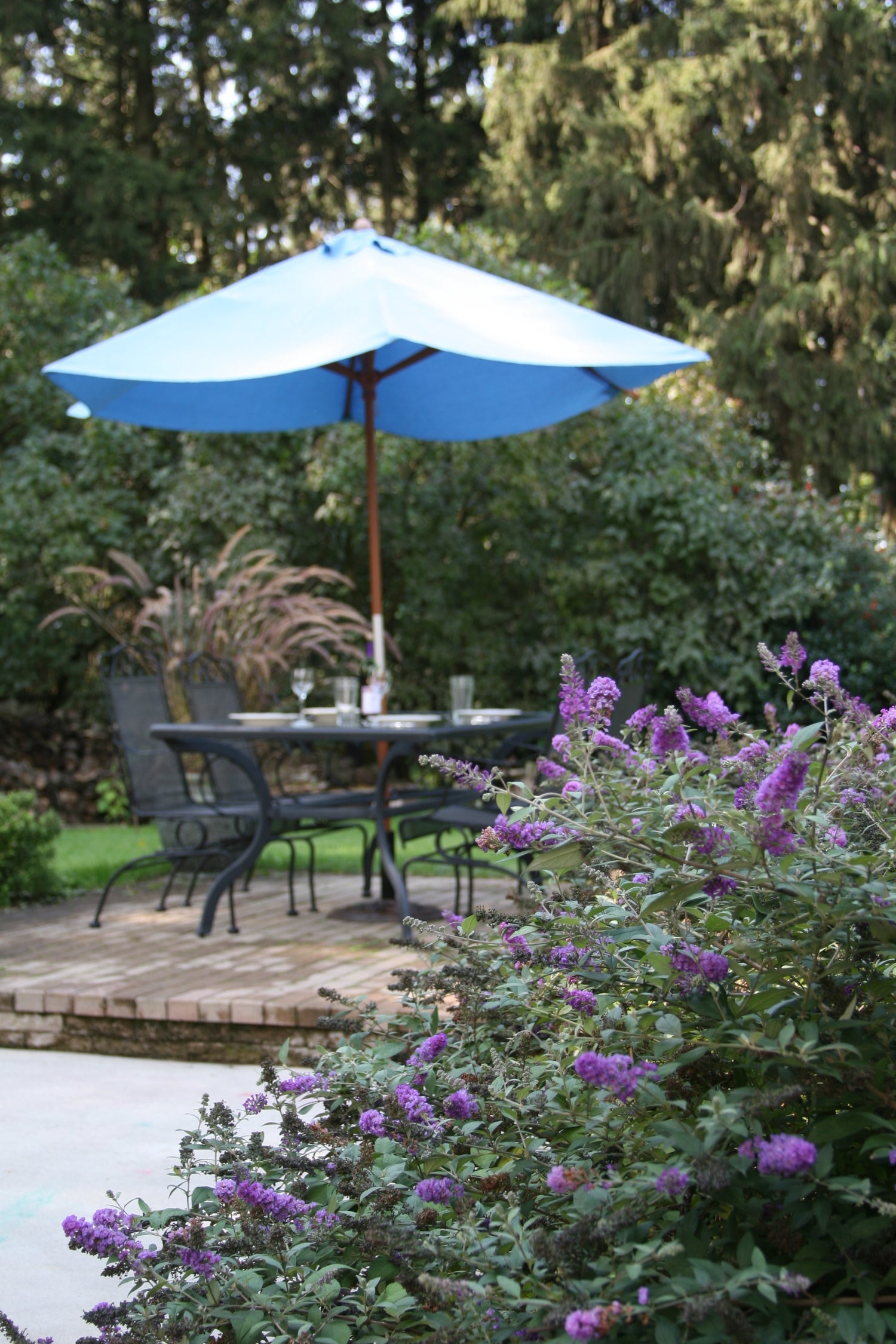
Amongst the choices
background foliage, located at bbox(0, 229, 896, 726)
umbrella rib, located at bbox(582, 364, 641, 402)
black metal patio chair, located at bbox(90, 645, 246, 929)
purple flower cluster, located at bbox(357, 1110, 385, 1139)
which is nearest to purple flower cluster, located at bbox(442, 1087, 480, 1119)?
purple flower cluster, located at bbox(357, 1110, 385, 1139)

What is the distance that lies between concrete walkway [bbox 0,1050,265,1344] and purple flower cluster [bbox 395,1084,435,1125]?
1.39 feet

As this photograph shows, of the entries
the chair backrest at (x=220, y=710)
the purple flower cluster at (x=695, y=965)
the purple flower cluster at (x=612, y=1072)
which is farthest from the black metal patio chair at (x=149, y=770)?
the purple flower cluster at (x=612, y=1072)

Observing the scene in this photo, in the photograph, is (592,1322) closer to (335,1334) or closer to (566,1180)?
(566,1180)

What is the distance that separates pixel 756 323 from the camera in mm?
12281

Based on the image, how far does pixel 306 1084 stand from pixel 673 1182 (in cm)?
74

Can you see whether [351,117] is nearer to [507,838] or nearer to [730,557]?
[730,557]

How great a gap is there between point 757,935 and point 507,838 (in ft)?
1.11

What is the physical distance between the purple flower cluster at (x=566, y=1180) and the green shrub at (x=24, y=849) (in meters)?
3.98

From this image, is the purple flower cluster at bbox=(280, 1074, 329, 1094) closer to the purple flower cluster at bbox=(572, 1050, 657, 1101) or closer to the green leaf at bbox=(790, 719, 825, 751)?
the purple flower cluster at bbox=(572, 1050, 657, 1101)

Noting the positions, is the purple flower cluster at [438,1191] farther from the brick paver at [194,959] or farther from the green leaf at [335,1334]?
the brick paver at [194,959]

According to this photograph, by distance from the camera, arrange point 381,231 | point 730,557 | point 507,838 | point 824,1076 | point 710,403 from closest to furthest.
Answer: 1. point 824,1076
2. point 507,838
3. point 730,557
4. point 710,403
5. point 381,231

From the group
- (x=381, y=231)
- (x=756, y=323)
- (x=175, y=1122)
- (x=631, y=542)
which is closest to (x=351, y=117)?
(x=381, y=231)

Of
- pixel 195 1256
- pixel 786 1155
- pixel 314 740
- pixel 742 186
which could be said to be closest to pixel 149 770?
pixel 314 740

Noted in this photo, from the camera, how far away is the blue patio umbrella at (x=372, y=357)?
12.9 ft
